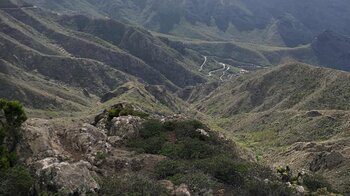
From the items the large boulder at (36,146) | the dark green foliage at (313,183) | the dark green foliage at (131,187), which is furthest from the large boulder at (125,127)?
the dark green foliage at (313,183)

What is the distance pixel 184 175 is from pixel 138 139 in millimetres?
13726

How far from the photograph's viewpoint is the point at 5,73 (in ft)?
597

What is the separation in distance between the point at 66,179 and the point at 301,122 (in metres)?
107

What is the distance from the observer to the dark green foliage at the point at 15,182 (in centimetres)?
3145

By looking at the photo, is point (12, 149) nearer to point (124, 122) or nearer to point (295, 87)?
point (124, 122)

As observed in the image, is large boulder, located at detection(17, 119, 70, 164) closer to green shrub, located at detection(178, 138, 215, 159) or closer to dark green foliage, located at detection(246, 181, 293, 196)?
green shrub, located at detection(178, 138, 215, 159)

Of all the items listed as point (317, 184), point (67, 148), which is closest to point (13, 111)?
point (67, 148)

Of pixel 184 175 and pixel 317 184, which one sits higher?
pixel 184 175

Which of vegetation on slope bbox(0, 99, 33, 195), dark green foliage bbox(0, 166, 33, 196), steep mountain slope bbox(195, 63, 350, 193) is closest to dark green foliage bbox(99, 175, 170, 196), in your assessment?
dark green foliage bbox(0, 166, 33, 196)

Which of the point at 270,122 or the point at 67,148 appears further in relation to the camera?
the point at 270,122

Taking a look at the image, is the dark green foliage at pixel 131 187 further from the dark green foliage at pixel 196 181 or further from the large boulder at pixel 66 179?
the dark green foliage at pixel 196 181

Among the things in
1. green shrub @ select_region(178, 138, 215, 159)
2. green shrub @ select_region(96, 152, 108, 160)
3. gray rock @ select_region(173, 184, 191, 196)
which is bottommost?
green shrub @ select_region(178, 138, 215, 159)

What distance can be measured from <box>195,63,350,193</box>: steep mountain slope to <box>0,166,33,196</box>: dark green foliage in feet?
139

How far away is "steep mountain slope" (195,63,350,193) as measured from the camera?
297ft
